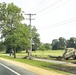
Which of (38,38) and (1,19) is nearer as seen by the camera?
(1,19)

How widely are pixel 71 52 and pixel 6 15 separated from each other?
21.0m

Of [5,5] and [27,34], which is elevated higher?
[5,5]

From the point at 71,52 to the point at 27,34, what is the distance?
12939 millimetres

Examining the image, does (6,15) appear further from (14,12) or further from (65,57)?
(65,57)

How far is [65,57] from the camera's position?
53781 mm

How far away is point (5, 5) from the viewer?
68.1 m

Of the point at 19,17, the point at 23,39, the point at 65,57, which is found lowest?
the point at 65,57

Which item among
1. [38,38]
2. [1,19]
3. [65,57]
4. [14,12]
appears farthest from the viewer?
[38,38]

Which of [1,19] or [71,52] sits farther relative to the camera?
[1,19]

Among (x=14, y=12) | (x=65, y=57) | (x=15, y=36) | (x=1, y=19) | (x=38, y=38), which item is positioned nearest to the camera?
(x=65, y=57)

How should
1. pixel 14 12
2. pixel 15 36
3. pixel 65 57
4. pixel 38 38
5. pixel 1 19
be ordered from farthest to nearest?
pixel 38 38 < pixel 1 19 < pixel 14 12 < pixel 15 36 < pixel 65 57

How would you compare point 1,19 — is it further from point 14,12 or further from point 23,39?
point 23,39

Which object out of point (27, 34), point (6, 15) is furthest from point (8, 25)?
point (27, 34)

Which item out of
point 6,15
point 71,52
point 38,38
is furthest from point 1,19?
point 38,38
